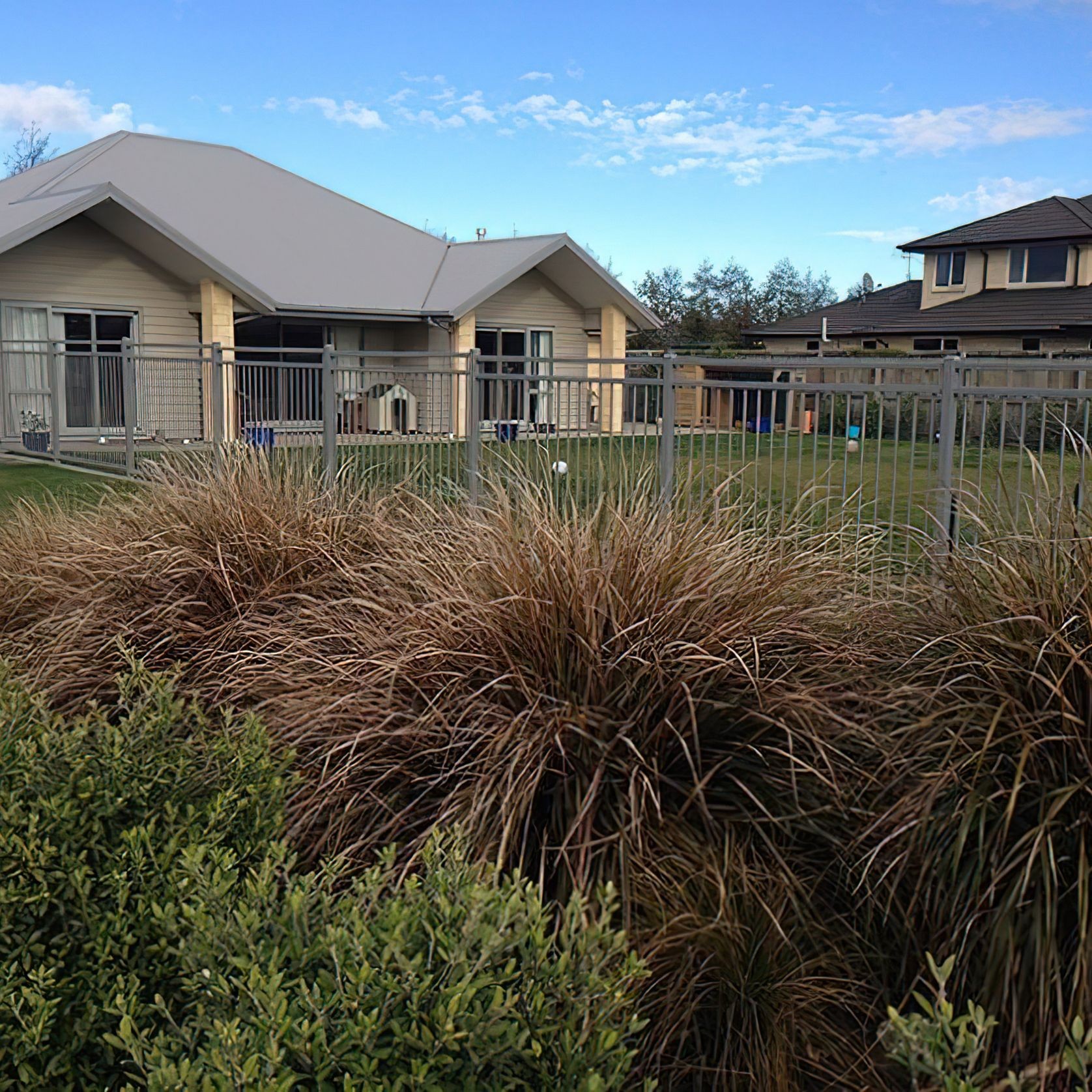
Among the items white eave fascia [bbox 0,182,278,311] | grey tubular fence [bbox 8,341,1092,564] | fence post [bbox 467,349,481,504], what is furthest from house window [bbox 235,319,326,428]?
white eave fascia [bbox 0,182,278,311]

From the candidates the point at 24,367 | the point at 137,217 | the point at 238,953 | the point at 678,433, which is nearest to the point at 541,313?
the point at 137,217

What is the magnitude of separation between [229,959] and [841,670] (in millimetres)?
2521

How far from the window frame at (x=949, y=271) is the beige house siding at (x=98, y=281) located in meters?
29.8

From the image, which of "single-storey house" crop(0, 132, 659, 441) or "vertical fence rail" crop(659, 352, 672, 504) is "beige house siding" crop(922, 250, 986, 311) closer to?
"single-storey house" crop(0, 132, 659, 441)

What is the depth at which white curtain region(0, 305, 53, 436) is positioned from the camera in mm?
23141

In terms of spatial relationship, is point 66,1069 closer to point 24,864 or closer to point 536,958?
point 24,864

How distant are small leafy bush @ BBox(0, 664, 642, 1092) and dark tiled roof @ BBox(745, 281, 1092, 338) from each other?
4069cm

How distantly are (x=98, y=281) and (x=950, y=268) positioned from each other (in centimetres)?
3202

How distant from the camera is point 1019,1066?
3.28 m

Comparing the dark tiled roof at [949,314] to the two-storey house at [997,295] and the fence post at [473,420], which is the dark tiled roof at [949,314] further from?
the fence post at [473,420]

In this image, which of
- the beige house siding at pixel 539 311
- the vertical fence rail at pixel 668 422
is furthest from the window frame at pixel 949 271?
the vertical fence rail at pixel 668 422

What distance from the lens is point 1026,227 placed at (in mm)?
43219

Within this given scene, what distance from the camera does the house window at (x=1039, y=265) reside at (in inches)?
1665

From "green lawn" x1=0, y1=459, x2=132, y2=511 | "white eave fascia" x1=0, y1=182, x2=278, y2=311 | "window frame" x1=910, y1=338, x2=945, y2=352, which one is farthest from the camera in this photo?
"window frame" x1=910, y1=338, x2=945, y2=352
